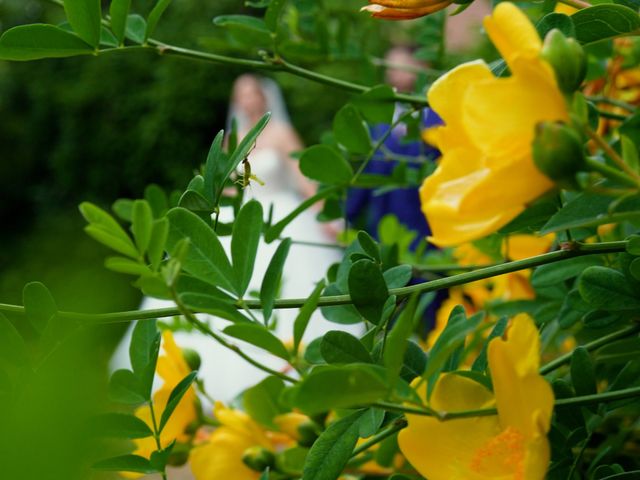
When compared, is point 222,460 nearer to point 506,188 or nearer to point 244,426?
point 244,426

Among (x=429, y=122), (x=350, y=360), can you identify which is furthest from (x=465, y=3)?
(x=429, y=122)

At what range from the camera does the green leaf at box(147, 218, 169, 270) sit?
273 millimetres

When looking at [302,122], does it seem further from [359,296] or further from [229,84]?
[359,296]

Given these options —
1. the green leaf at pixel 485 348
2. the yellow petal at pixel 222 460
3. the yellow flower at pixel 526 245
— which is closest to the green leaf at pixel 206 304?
the green leaf at pixel 485 348

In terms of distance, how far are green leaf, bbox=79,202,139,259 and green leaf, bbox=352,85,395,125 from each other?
0.82 ft

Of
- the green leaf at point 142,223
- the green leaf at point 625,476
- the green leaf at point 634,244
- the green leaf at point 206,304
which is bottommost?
the green leaf at point 625,476

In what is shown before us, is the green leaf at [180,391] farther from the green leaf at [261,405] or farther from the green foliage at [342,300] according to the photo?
the green leaf at [261,405]

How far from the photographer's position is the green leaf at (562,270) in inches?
16.4

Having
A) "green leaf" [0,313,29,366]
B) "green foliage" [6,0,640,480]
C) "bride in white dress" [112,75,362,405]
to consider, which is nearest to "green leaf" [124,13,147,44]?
"green foliage" [6,0,640,480]

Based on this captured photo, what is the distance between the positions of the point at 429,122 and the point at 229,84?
4977 millimetres

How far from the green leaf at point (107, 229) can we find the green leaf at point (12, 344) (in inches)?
3.3

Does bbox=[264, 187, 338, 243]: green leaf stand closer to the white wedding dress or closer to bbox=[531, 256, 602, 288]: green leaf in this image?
bbox=[531, 256, 602, 288]: green leaf

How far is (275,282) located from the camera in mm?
319

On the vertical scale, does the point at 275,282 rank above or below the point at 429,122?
above
